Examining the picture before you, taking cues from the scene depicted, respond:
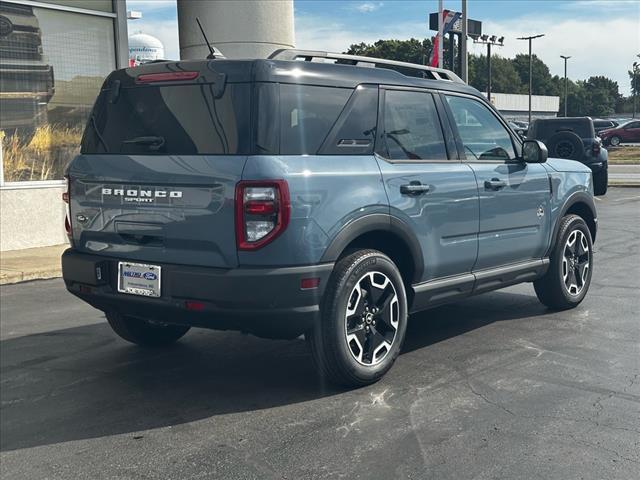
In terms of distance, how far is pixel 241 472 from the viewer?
139 inches

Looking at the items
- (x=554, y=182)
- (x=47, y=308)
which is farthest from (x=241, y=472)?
(x=47, y=308)

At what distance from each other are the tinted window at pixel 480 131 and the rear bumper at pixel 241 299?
1.88 meters

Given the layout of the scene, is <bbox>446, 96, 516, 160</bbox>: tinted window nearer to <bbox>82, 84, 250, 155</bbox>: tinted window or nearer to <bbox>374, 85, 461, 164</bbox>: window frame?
<bbox>374, 85, 461, 164</bbox>: window frame

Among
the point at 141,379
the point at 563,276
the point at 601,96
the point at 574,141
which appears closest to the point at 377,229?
the point at 141,379

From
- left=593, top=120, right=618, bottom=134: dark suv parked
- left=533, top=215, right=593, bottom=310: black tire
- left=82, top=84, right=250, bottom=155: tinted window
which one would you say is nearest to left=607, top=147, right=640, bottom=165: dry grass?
left=593, top=120, right=618, bottom=134: dark suv parked

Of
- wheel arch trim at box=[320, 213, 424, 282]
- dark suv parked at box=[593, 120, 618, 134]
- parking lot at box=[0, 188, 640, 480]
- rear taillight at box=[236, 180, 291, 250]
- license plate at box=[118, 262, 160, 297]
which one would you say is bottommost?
parking lot at box=[0, 188, 640, 480]

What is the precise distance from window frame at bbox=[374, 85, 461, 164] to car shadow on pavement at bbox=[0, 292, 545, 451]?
1388 mm

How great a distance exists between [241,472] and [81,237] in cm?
209

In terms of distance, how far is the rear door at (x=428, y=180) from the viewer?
16.2 feet

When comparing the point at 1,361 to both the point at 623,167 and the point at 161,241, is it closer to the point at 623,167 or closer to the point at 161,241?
the point at 161,241

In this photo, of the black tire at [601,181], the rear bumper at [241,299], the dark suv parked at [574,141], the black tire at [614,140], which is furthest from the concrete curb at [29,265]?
the black tire at [614,140]

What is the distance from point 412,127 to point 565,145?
1278 cm

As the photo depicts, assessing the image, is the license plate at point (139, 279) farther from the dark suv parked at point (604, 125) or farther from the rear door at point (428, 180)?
the dark suv parked at point (604, 125)

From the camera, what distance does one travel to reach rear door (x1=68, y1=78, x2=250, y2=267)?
4234 millimetres
